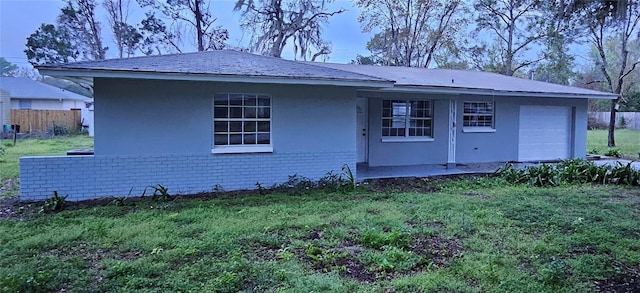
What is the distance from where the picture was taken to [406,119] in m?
12.3

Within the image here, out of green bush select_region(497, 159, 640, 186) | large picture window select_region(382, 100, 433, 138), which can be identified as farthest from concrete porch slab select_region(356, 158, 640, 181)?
green bush select_region(497, 159, 640, 186)

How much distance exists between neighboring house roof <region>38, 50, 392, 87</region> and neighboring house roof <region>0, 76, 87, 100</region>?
26758mm

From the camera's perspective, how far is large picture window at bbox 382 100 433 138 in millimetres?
12094

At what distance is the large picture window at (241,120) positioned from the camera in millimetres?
8781

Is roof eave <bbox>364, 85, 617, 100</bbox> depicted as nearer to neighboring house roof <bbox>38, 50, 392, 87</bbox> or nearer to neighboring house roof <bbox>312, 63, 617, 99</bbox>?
neighboring house roof <bbox>312, 63, 617, 99</bbox>

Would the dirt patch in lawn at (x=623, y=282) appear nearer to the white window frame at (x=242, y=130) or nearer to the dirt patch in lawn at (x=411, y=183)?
the dirt patch in lawn at (x=411, y=183)

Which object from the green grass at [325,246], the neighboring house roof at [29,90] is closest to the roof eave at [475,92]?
the green grass at [325,246]

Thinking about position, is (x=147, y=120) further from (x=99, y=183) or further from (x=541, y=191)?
(x=541, y=191)

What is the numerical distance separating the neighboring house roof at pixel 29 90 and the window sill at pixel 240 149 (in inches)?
1113

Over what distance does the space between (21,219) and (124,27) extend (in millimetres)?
24427

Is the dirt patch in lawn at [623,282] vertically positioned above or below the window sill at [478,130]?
below

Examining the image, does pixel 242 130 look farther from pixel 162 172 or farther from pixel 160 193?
pixel 160 193

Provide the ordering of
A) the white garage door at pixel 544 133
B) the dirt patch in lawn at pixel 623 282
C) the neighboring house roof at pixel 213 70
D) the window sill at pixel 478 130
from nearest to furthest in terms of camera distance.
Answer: the dirt patch in lawn at pixel 623 282 → the neighboring house roof at pixel 213 70 → the window sill at pixel 478 130 → the white garage door at pixel 544 133

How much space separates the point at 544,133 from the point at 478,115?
9.25ft
